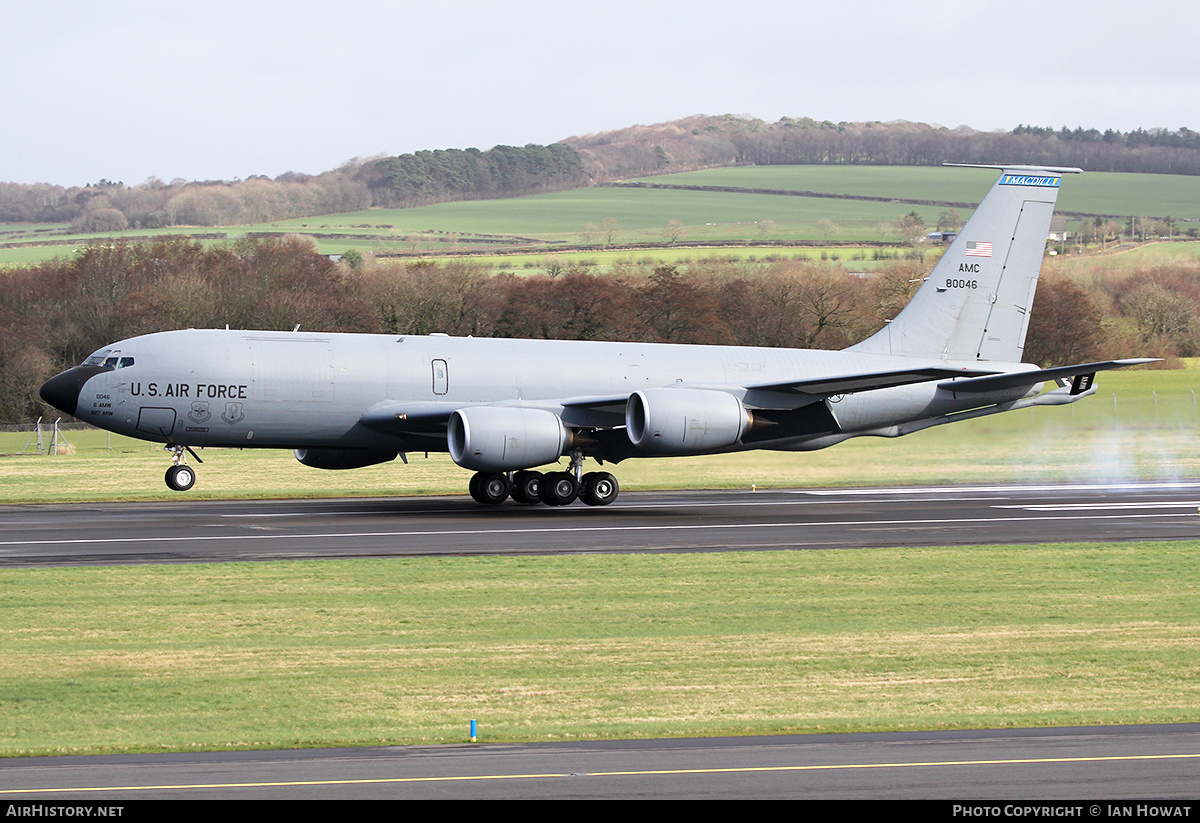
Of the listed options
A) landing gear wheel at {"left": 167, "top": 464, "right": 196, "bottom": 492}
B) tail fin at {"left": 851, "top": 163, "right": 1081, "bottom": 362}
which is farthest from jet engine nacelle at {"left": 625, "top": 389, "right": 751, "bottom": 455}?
landing gear wheel at {"left": 167, "top": 464, "right": 196, "bottom": 492}

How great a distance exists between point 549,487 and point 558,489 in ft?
0.75

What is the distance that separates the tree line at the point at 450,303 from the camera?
73.2 metres

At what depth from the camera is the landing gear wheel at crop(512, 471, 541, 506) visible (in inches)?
1273

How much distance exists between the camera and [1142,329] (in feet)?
302

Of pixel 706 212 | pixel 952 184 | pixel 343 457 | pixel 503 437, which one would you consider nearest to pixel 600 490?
pixel 503 437

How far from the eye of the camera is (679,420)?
1187 inches

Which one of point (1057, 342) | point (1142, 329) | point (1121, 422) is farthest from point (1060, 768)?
point (1142, 329)

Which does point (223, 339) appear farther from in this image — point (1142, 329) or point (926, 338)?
point (1142, 329)

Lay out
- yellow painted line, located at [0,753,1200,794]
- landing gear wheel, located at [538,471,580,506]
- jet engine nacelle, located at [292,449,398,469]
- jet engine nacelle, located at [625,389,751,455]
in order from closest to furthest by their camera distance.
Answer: yellow painted line, located at [0,753,1200,794], jet engine nacelle, located at [625,389,751,455], landing gear wheel, located at [538,471,580,506], jet engine nacelle, located at [292,449,398,469]

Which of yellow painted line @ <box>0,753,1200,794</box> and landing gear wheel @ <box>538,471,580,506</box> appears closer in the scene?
yellow painted line @ <box>0,753,1200,794</box>

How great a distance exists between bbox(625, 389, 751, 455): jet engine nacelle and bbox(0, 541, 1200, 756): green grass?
8178 mm

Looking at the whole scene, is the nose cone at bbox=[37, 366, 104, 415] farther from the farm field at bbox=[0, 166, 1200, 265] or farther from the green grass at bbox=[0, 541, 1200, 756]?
the farm field at bbox=[0, 166, 1200, 265]

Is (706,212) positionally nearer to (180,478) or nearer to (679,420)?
(679,420)

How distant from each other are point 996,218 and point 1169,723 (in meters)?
26.7
